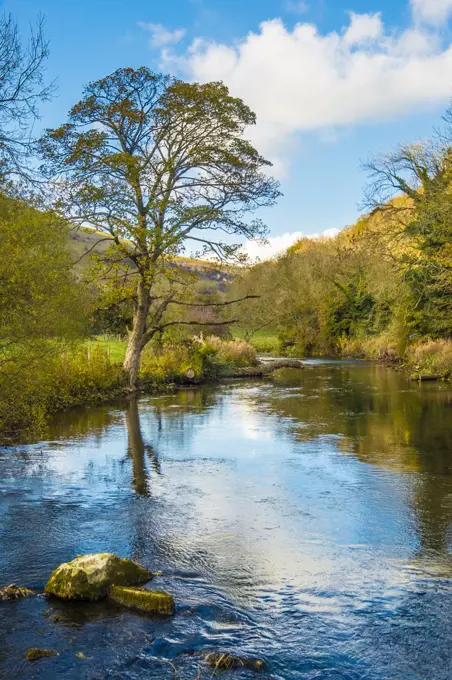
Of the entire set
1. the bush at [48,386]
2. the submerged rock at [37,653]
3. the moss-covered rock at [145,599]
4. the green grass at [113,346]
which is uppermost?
the green grass at [113,346]

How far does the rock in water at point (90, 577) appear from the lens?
6.66 meters

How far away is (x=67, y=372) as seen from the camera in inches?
862

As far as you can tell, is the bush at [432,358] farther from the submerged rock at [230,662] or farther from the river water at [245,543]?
the submerged rock at [230,662]

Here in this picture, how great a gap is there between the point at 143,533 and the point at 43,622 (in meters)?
2.73

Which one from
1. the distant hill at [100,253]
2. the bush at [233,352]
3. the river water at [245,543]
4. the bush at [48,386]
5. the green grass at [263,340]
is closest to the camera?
the river water at [245,543]

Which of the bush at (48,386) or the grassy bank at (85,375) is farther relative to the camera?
the grassy bank at (85,375)

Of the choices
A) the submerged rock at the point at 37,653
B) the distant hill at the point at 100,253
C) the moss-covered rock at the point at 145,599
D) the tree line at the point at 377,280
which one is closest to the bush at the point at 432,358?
the tree line at the point at 377,280

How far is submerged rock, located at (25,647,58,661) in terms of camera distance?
18.0ft

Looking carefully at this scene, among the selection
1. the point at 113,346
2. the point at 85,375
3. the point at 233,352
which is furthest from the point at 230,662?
the point at 113,346

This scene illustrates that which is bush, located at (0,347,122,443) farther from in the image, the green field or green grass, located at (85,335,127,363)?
the green field

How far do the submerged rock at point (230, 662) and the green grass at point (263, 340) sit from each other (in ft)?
157

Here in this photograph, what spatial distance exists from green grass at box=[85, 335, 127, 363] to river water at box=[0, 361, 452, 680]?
14098mm

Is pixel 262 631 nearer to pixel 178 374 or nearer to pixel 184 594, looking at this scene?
pixel 184 594

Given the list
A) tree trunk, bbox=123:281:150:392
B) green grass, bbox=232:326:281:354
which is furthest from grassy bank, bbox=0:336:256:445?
green grass, bbox=232:326:281:354
